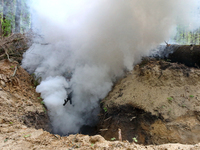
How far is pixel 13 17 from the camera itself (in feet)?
21.9

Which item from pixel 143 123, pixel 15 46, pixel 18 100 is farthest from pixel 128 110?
pixel 15 46

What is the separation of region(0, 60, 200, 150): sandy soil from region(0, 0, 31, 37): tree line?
11.3ft

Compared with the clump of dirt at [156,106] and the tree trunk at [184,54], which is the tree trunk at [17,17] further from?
the tree trunk at [184,54]

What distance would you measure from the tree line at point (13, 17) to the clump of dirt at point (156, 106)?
5.90 m

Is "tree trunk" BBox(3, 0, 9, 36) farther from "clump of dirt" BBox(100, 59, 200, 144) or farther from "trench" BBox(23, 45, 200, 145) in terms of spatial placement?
"clump of dirt" BBox(100, 59, 200, 144)

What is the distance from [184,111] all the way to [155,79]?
123 cm

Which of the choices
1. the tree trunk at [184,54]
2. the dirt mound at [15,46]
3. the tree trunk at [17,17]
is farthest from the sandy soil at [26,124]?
the tree trunk at [17,17]

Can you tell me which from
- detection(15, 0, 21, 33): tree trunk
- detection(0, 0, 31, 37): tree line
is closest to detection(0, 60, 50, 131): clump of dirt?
detection(0, 0, 31, 37): tree line

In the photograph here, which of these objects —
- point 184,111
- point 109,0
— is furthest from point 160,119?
point 109,0

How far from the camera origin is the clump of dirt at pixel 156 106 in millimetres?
2773

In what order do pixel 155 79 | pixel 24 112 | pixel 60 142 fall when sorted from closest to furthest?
pixel 60 142 < pixel 24 112 < pixel 155 79

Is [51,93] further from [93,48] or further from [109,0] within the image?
[109,0]

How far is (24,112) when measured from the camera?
281 cm

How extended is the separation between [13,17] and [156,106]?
865 cm
